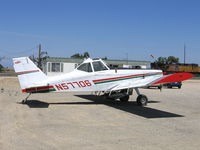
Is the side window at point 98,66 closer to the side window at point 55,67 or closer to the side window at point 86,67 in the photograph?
A: the side window at point 86,67

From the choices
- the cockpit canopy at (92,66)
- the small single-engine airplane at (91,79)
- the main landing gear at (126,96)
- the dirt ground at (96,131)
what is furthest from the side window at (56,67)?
the dirt ground at (96,131)

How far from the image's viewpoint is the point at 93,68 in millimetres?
12273

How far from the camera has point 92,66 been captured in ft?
40.3

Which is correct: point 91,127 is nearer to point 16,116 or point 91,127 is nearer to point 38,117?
point 38,117

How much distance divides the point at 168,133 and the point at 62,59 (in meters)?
32.2

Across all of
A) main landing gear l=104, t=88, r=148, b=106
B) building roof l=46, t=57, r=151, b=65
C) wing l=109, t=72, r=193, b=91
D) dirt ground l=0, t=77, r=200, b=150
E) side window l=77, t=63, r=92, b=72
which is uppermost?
building roof l=46, t=57, r=151, b=65

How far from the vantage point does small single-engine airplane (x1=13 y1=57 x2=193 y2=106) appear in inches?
437

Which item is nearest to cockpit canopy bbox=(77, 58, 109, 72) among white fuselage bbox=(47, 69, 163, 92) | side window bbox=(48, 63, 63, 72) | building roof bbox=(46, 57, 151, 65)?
white fuselage bbox=(47, 69, 163, 92)

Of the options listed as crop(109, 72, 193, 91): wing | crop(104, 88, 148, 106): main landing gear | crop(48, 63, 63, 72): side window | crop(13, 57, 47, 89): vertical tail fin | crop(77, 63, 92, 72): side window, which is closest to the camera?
crop(13, 57, 47, 89): vertical tail fin

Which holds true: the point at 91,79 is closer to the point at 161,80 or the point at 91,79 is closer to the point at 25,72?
the point at 25,72

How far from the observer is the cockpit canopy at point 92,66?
12.2 metres

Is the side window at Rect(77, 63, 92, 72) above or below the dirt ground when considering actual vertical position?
above

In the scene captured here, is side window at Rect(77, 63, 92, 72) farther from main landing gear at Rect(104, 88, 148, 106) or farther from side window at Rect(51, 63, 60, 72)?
side window at Rect(51, 63, 60, 72)

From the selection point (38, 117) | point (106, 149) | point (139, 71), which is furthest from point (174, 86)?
point (106, 149)
